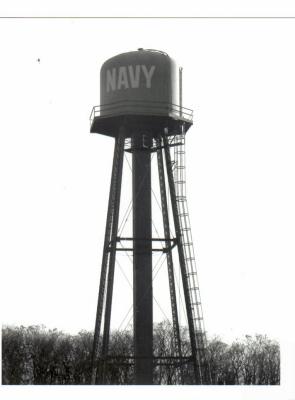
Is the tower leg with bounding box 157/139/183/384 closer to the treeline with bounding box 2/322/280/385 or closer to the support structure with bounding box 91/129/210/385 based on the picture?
the support structure with bounding box 91/129/210/385

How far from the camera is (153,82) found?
2497 centimetres

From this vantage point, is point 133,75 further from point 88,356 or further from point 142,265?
point 88,356

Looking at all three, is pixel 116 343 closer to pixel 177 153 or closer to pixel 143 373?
pixel 143 373

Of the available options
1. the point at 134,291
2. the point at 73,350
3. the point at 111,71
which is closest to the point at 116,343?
the point at 73,350

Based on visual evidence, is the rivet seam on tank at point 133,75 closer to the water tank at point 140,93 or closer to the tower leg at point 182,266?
the water tank at point 140,93

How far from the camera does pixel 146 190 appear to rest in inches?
990

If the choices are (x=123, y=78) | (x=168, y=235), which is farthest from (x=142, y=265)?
(x=123, y=78)

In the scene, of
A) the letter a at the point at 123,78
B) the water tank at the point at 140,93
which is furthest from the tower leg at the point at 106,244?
the letter a at the point at 123,78

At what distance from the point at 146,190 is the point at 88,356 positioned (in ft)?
36.7

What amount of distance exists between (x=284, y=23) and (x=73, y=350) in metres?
18.7

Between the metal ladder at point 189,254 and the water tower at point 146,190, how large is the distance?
3 cm

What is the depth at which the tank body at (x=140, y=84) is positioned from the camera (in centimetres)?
2480

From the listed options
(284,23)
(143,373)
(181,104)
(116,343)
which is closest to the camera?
(284,23)

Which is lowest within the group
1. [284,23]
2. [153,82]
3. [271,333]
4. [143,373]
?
[143,373]
